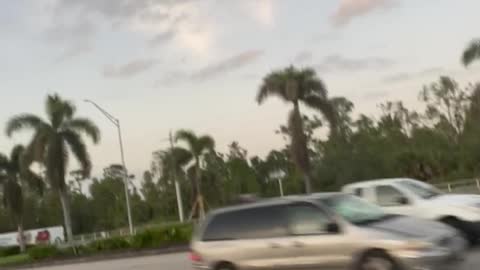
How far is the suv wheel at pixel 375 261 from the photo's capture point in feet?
38.5

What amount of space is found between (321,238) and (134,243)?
24651mm

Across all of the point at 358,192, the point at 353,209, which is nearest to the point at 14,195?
the point at 358,192

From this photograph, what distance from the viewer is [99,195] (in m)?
104

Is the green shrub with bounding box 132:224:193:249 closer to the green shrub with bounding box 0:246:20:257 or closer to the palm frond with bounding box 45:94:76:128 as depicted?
the palm frond with bounding box 45:94:76:128

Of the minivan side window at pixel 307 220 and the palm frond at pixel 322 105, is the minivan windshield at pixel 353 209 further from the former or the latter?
the palm frond at pixel 322 105

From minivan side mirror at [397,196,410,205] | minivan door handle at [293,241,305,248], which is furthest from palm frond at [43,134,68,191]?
minivan door handle at [293,241,305,248]

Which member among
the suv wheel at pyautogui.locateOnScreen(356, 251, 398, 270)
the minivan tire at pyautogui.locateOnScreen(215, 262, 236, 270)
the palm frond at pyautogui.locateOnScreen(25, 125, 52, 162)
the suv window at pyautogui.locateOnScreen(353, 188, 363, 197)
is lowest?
the suv wheel at pyautogui.locateOnScreen(356, 251, 398, 270)

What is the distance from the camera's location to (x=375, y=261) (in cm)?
1188

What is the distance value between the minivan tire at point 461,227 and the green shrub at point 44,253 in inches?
1098

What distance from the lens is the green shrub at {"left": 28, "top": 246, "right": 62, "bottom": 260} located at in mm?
40541

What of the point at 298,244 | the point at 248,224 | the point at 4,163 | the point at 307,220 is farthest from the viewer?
the point at 4,163

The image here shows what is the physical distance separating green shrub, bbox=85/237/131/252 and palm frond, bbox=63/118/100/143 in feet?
37.3

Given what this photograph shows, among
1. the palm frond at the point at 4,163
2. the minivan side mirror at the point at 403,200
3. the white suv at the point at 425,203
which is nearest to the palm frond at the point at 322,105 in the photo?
the white suv at the point at 425,203

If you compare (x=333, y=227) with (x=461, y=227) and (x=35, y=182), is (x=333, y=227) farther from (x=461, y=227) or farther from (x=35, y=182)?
(x=35, y=182)
